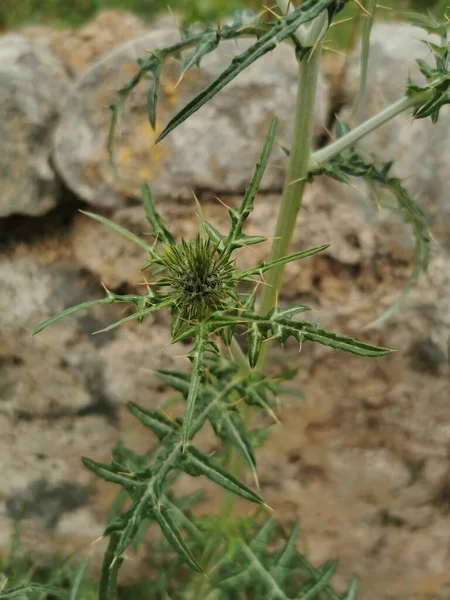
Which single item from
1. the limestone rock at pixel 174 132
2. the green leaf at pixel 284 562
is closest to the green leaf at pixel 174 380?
the green leaf at pixel 284 562

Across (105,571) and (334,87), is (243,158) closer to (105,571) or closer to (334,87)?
(334,87)

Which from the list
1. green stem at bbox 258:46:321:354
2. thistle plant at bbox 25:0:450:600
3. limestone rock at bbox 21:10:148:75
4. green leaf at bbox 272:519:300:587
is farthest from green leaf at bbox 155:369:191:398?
limestone rock at bbox 21:10:148:75

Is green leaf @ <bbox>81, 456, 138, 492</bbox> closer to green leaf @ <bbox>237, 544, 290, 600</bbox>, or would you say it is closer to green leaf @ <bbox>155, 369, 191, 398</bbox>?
green leaf @ <bbox>155, 369, 191, 398</bbox>

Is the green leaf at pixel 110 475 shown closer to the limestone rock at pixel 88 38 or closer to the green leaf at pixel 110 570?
the green leaf at pixel 110 570

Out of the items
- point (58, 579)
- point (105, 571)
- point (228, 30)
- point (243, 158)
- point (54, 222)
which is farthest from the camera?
point (54, 222)

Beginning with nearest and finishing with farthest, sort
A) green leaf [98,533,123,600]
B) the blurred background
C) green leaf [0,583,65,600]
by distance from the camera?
green leaf [98,533,123,600] → green leaf [0,583,65,600] → the blurred background

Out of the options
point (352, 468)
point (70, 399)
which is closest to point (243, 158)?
point (70, 399)
